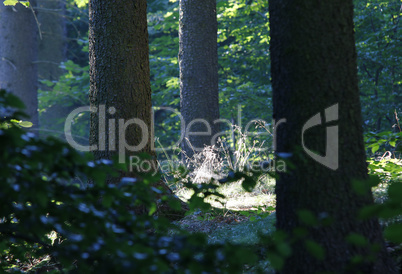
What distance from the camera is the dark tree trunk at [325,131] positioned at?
7.16 ft

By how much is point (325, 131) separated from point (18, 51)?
9025mm

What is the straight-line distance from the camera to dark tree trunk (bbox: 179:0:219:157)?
7.70 meters

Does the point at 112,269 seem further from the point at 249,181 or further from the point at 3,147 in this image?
the point at 249,181

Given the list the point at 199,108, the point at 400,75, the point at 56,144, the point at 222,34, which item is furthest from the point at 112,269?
the point at 222,34

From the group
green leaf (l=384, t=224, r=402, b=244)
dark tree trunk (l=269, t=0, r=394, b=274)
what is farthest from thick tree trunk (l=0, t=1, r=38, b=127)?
green leaf (l=384, t=224, r=402, b=244)

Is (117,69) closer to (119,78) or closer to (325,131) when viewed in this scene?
(119,78)

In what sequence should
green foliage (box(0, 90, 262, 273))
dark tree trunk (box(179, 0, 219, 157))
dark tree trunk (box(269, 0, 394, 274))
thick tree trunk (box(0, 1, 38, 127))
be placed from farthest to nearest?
thick tree trunk (box(0, 1, 38, 127)) < dark tree trunk (box(179, 0, 219, 157)) < dark tree trunk (box(269, 0, 394, 274)) < green foliage (box(0, 90, 262, 273))

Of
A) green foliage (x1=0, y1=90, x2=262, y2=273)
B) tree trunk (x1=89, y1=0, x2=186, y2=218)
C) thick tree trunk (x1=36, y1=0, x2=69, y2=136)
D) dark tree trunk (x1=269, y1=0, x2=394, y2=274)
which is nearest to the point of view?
green foliage (x1=0, y1=90, x2=262, y2=273)

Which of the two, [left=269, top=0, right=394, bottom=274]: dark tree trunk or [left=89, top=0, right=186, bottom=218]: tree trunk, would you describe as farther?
[left=89, top=0, right=186, bottom=218]: tree trunk

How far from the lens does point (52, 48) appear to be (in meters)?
16.1

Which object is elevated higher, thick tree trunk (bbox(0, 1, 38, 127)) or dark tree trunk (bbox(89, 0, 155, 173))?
thick tree trunk (bbox(0, 1, 38, 127))

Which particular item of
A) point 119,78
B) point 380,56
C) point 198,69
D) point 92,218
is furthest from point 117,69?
point 380,56

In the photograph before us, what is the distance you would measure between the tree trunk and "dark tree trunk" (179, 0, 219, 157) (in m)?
3.43

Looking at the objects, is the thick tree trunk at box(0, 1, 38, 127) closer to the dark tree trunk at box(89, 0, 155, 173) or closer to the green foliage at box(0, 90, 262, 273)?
the dark tree trunk at box(89, 0, 155, 173)
